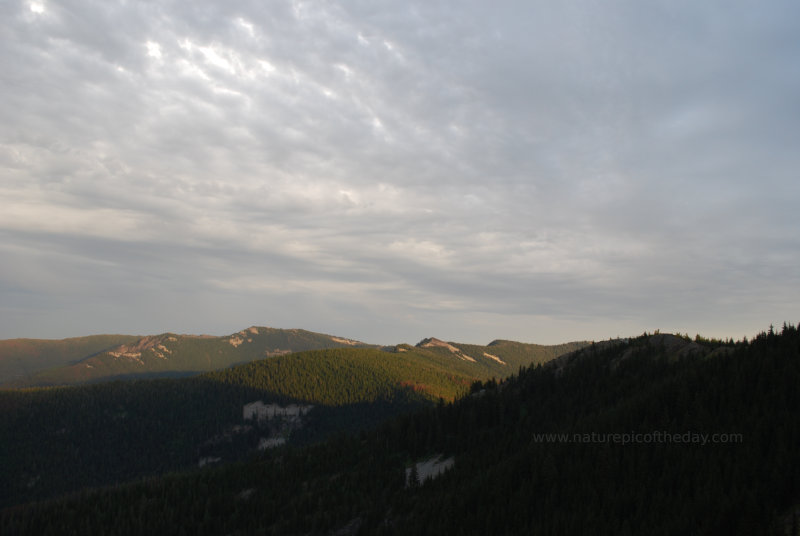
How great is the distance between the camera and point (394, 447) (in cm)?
12250

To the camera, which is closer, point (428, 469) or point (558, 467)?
point (558, 467)

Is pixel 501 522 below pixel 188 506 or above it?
above

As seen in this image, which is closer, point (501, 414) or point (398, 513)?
point (398, 513)

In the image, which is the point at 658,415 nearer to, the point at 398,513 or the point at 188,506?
the point at 398,513

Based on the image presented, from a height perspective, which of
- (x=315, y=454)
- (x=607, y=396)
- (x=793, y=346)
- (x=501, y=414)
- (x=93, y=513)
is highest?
(x=793, y=346)

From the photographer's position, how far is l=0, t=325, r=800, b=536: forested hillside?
48.3 metres

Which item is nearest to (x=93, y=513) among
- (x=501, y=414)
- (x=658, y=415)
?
(x=501, y=414)

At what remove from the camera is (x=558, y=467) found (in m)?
66.8

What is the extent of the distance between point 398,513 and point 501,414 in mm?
38441

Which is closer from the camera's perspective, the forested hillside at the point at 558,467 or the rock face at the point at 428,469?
the forested hillside at the point at 558,467

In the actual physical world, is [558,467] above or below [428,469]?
above

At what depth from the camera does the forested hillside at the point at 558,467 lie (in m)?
48.3

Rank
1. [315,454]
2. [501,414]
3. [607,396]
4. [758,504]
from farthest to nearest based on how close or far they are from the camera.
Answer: [315,454] → [501,414] → [607,396] → [758,504]

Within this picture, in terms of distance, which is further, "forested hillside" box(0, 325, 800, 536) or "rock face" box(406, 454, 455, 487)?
"rock face" box(406, 454, 455, 487)
